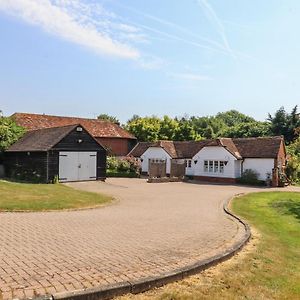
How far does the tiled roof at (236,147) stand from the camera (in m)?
35.2

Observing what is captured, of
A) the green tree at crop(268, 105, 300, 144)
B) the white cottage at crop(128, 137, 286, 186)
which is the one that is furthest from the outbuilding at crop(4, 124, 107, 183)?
the green tree at crop(268, 105, 300, 144)

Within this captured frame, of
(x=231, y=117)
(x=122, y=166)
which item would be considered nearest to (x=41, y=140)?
(x=122, y=166)

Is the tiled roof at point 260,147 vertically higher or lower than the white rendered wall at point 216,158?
higher

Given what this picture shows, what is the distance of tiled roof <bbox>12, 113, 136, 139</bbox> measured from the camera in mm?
42031

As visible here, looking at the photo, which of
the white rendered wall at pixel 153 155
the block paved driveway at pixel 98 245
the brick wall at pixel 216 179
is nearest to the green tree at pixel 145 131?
the white rendered wall at pixel 153 155

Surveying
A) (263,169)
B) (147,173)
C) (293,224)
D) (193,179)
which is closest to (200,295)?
(293,224)

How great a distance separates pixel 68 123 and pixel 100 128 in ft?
12.8

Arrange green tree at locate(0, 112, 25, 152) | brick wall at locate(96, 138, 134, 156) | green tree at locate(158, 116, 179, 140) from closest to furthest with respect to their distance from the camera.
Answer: green tree at locate(0, 112, 25, 152), brick wall at locate(96, 138, 134, 156), green tree at locate(158, 116, 179, 140)

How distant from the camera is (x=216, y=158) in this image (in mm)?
37281

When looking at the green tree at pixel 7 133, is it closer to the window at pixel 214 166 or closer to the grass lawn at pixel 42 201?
the grass lawn at pixel 42 201

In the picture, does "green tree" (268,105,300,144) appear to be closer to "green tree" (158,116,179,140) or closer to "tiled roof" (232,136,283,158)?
"green tree" (158,116,179,140)

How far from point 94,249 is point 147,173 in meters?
34.0

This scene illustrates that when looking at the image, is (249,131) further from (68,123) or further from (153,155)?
(68,123)

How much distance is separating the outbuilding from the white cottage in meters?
10.9
